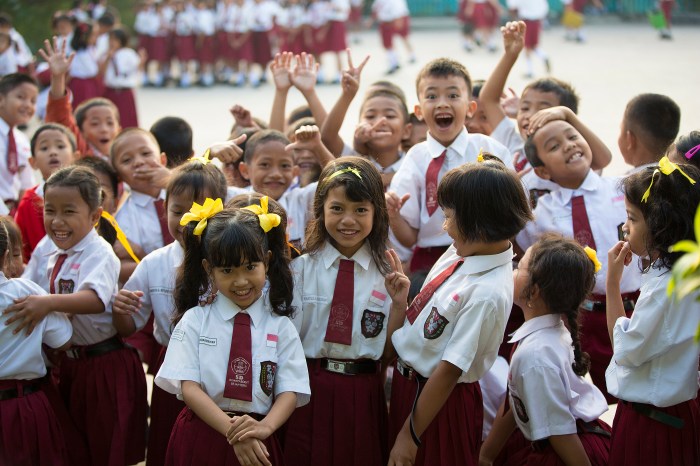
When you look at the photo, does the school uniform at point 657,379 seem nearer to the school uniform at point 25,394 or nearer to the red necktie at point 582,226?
the red necktie at point 582,226

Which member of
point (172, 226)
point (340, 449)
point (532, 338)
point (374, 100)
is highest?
point (374, 100)

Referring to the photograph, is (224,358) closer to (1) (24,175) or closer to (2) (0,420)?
(2) (0,420)

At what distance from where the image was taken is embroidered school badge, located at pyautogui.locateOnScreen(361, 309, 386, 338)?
3059 millimetres

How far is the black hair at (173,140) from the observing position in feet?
15.9

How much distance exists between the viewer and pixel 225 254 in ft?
Result: 9.14

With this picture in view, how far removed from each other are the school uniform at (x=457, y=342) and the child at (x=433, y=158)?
701mm

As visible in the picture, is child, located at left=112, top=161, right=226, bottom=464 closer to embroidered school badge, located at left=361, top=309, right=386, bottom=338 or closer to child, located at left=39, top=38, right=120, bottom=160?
embroidered school badge, located at left=361, top=309, right=386, bottom=338

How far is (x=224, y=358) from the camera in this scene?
2.78m

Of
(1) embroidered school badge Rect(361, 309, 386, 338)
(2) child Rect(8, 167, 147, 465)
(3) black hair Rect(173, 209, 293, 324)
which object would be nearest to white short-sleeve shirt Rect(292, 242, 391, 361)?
(1) embroidered school badge Rect(361, 309, 386, 338)

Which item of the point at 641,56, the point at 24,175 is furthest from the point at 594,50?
the point at 24,175

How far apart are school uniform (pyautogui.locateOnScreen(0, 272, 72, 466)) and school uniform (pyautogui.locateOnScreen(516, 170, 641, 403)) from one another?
6.77 ft

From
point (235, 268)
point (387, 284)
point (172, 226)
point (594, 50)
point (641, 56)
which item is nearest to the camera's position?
point (235, 268)

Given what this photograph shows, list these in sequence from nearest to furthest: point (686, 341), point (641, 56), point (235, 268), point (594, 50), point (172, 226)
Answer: point (686, 341) < point (235, 268) < point (172, 226) < point (641, 56) < point (594, 50)

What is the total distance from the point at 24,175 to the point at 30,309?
287cm
